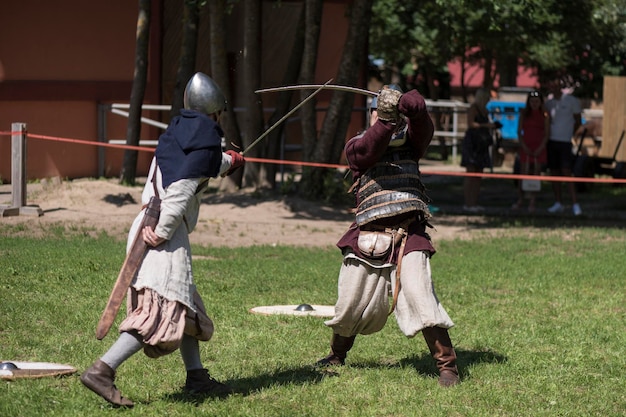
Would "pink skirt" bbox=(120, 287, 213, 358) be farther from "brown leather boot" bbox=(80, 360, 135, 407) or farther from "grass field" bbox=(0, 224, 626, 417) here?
"grass field" bbox=(0, 224, 626, 417)

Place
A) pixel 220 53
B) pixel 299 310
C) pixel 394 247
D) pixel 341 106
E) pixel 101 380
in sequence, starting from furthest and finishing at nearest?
pixel 341 106, pixel 220 53, pixel 299 310, pixel 394 247, pixel 101 380

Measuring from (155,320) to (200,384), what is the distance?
1.99 ft

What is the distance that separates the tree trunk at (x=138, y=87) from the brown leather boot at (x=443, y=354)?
35.4 ft

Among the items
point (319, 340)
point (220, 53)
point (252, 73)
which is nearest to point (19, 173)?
point (220, 53)

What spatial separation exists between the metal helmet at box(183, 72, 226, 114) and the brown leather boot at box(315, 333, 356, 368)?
5.77 feet

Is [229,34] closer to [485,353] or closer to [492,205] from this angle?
[492,205]

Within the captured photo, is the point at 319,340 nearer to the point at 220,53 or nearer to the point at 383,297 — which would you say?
the point at 383,297

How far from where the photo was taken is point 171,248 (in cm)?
564

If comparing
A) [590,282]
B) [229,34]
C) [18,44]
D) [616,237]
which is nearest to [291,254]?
[590,282]

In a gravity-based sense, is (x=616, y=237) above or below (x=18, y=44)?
below

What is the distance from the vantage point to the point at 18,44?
56.8ft

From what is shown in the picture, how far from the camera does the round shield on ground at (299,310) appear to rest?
27.2 ft

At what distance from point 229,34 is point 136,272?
1507 cm

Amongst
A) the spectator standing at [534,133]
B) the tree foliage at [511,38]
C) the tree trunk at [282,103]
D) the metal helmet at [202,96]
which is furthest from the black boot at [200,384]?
the tree foliage at [511,38]
